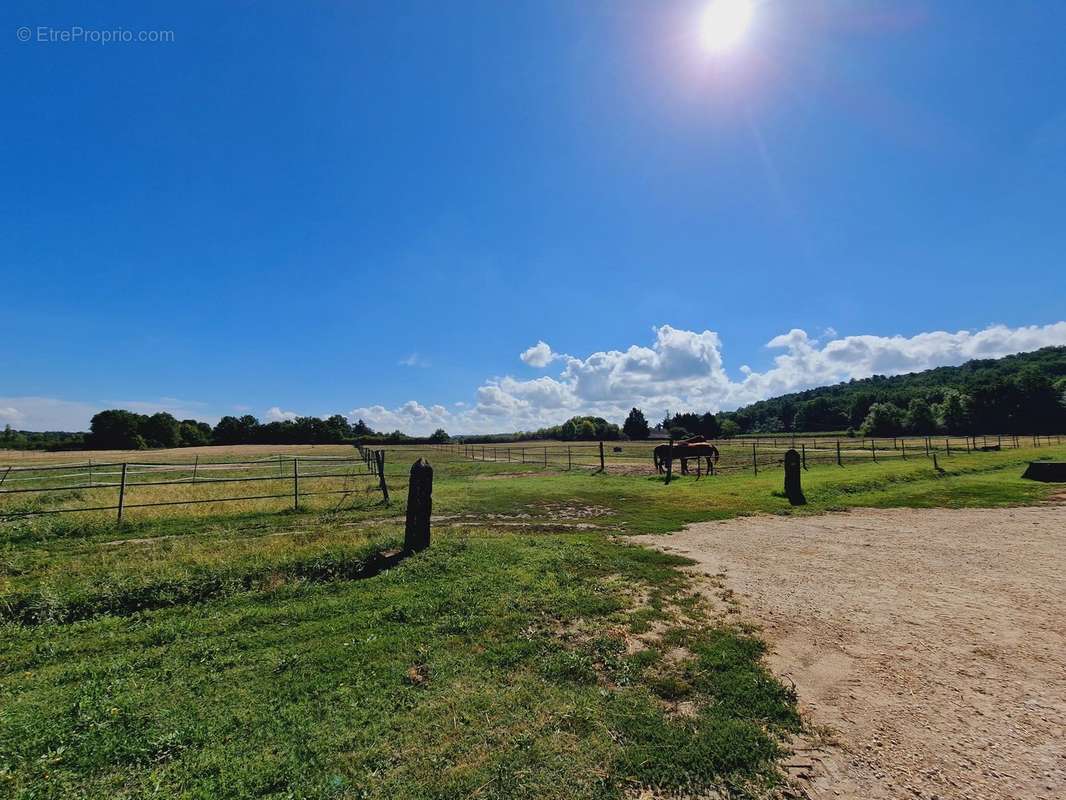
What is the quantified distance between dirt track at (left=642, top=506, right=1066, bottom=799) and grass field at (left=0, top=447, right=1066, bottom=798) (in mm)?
548

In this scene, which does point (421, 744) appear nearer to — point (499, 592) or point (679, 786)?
point (679, 786)

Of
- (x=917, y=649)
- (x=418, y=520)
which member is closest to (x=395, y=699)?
(x=418, y=520)

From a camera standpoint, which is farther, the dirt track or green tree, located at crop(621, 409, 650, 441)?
green tree, located at crop(621, 409, 650, 441)

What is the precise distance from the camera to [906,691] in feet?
13.4

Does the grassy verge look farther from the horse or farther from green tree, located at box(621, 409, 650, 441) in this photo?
green tree, located at box(621, 409, 650, 441)

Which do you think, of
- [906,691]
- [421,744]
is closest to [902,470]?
[906,691]

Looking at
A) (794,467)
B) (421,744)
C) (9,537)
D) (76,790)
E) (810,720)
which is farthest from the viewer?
(794,467)

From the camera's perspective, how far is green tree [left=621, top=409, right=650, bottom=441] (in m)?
119

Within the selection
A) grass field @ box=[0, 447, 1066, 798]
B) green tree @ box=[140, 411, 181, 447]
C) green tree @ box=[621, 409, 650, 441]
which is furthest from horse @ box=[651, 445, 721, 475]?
green tree @ box=[140, 411, 181, 447]

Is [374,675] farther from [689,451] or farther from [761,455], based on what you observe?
[761,455]

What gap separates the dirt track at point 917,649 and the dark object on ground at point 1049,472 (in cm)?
1394

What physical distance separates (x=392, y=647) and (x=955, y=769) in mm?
4849

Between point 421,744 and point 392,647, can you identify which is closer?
point 421,744

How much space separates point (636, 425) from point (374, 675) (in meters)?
120
